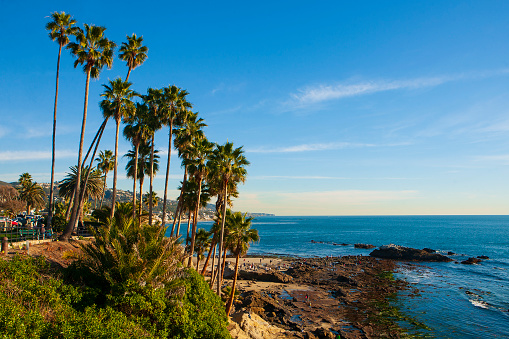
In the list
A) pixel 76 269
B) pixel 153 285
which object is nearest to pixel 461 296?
Answer: pixel 153 285

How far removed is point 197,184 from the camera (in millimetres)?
29328

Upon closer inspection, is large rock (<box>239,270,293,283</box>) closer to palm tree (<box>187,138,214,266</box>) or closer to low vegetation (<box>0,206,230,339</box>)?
palm tree (<box>187,138,214,266</box>)

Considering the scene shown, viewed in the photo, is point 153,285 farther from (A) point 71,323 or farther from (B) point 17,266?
(B) point 17,266

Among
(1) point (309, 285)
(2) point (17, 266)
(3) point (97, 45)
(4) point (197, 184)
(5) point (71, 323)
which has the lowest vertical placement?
(1) point (309, 285)

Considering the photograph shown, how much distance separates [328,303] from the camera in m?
39.5

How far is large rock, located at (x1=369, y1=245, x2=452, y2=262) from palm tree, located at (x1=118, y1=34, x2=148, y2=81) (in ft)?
238

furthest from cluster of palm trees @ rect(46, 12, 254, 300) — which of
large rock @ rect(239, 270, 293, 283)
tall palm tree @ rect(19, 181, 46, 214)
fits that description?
tall palm tree @ rect(19, 181, 46, 214)

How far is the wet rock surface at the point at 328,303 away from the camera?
29719 millimetres

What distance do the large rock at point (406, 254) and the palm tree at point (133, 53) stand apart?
238 feet

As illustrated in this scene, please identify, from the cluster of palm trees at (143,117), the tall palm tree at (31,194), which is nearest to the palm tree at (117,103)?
the cluster of palm trees at (143,117)

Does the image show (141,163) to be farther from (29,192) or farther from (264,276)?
(29,192)

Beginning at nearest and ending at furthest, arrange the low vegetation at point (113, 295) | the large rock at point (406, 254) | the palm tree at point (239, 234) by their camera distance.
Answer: the low vegetation at point (113, 295) < the palm tree at point (239, 234) < the large rock at point (406, 254)

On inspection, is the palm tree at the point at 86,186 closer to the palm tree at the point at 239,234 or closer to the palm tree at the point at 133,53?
the palm tree at the point at 133,53

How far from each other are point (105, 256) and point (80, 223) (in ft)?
100
